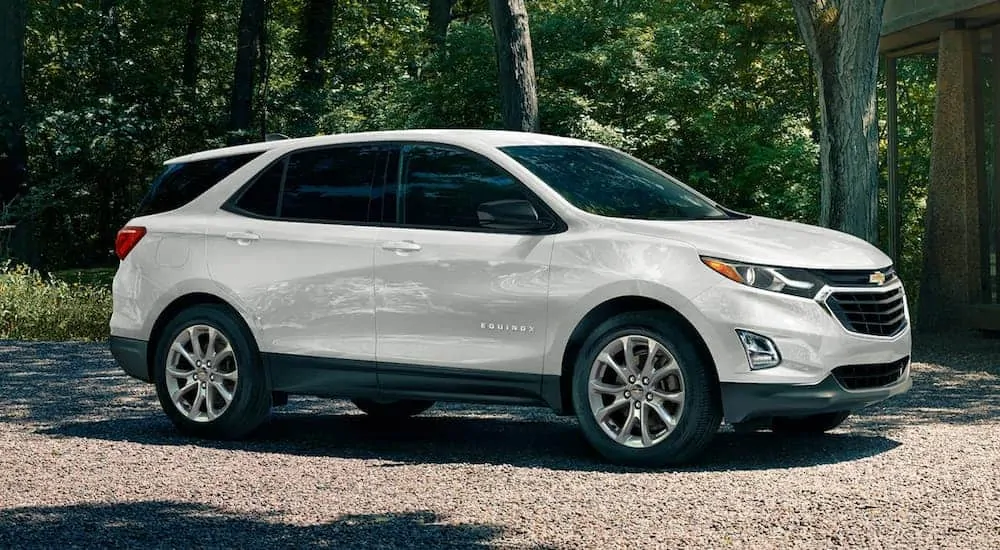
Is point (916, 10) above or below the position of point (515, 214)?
above

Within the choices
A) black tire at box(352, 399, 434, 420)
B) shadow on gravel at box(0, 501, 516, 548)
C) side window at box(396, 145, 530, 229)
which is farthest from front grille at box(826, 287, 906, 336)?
black tire at box(352, 399, 434, 420)

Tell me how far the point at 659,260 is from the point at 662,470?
111 centimetres

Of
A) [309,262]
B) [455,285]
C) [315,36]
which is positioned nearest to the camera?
[455,285]

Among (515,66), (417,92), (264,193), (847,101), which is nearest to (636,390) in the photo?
(264,193)

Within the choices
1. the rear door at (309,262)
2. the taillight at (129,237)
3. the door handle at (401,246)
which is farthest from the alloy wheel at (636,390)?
the taillight at (129,237)

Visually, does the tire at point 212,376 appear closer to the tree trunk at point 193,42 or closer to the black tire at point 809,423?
the black tire at point 809,423

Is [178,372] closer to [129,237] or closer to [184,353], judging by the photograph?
[184,353]

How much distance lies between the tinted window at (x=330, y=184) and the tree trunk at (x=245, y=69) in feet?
73.3

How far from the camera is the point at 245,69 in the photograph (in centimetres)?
Answer: 3122

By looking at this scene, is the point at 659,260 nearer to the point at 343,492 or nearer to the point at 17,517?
the point at 343,492

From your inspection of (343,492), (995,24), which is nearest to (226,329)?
(343,492)

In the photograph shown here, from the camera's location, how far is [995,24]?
1667 centimetres

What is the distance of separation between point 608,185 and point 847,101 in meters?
6.99

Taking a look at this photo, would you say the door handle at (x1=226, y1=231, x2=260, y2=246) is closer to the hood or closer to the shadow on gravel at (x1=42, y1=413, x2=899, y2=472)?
the shadow on gravel at (x1=42, y1=413, x2=899, y2=472)
